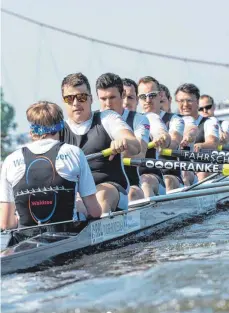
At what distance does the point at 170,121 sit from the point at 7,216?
4.93 metres

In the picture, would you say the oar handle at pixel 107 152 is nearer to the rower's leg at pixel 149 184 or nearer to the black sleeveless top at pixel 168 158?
the rower's leg at pixel 149 184

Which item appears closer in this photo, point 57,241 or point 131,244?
point 57,241

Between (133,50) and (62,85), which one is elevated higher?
(133,50)

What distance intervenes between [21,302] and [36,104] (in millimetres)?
1803

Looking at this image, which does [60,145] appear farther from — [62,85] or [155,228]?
[155,228]

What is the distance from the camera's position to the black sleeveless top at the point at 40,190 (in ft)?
17.5

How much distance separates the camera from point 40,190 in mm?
5332

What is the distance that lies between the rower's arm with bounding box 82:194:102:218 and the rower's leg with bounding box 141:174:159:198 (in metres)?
2.70

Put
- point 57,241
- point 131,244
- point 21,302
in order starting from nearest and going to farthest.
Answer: point 21,302
point 57,241
point 131,244

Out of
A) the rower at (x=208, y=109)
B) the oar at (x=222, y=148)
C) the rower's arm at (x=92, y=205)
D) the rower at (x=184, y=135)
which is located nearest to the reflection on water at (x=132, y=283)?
the rower's arm at (x=92, y=205)

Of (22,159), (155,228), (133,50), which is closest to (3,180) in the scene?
(22,159)

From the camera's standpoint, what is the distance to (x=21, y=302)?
4039mm

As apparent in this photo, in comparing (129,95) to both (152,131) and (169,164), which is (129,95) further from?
(169,164)

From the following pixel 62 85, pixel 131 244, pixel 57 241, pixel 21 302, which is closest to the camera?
pixel 21 302
